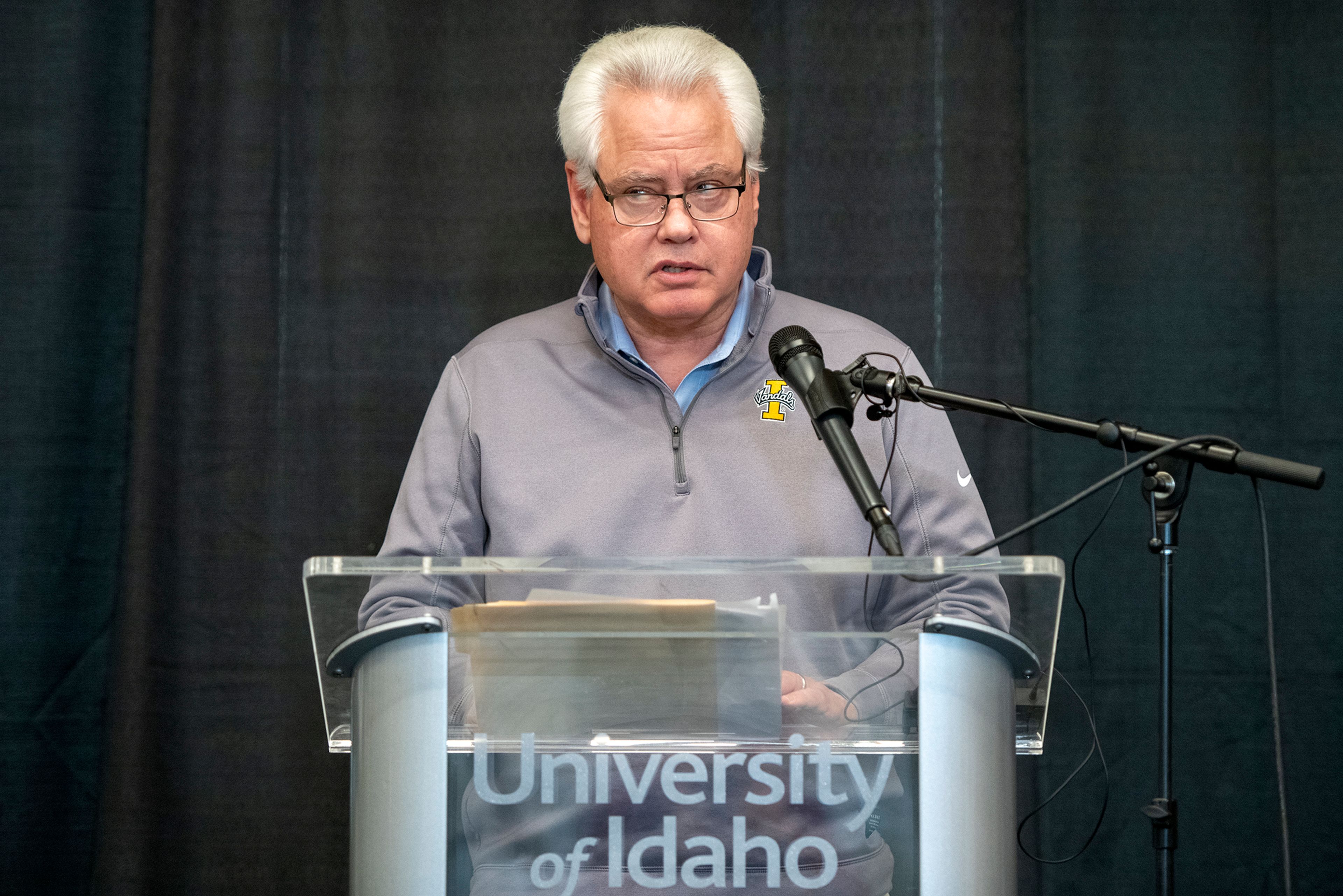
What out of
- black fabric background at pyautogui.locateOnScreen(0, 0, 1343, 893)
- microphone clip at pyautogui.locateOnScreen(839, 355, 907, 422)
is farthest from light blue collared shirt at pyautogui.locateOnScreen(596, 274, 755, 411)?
microphone clip at pyautogui.locateOnScreen(839, 355, 907, 422)

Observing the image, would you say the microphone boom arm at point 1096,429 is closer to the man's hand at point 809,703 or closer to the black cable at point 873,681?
the black cable at point 873,681

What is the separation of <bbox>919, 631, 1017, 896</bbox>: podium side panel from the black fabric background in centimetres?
142

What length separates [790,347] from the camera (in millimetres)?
1373

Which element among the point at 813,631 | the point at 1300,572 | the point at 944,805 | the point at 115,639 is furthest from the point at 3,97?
the point at 1300,572

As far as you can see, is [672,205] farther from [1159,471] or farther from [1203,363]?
[1203,363]

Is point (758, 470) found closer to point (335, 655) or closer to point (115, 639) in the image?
point (335, 655)

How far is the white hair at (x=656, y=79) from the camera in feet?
6.40

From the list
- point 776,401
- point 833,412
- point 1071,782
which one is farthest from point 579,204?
point 1071,782

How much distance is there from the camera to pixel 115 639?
2.54 m

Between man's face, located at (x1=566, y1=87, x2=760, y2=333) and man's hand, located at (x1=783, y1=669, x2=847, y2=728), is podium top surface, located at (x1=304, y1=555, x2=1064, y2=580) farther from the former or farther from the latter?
man's face, located at (x1=566, y1=87, x2=760, y2=333)

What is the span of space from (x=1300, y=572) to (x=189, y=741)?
2276 millimetres

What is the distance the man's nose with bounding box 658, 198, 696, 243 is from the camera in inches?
75.0

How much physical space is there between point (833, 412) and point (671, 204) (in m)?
0.72

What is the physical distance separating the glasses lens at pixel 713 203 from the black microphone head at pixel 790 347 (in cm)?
58
